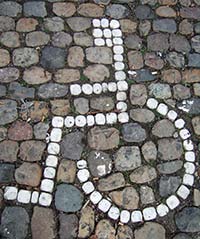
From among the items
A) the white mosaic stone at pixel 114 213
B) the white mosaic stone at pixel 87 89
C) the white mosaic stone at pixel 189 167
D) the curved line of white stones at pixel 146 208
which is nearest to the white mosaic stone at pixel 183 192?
the curved line of white stones at pixel 146 208

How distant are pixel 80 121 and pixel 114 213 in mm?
769

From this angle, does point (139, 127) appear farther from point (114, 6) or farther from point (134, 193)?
point (114, 6)

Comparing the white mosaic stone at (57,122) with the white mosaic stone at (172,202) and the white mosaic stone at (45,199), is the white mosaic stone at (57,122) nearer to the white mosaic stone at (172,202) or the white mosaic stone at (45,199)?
the white mosaic stone at (45,199)

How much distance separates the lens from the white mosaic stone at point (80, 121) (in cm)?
359

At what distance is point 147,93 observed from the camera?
377cm

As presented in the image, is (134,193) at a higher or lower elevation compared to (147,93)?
lower

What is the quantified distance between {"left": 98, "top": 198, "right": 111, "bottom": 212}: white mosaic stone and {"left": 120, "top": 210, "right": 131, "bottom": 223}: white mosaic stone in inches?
4.3

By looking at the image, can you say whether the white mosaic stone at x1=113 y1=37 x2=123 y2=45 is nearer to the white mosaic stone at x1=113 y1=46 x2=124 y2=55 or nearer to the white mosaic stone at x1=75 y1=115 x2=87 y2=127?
the white mosaic stone at x1=113 y1=46 x2=124 y2=55

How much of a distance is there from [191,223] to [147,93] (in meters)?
1.10

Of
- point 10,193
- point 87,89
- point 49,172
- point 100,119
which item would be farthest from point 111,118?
point 10,193

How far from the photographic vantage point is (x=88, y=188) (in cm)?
334

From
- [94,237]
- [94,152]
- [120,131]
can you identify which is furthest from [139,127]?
[94,237]

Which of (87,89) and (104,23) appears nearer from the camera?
(87,89)

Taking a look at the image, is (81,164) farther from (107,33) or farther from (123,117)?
(107,33)
